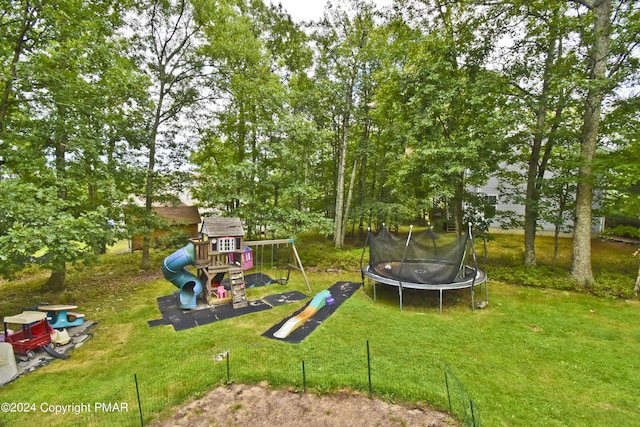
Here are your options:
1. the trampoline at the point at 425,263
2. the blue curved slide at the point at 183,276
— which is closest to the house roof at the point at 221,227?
the blue curved slide at the point at 183,276

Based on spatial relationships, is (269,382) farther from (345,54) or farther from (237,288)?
(345,54)

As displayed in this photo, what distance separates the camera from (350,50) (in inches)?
525

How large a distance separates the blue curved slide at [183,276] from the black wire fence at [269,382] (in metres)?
2.89

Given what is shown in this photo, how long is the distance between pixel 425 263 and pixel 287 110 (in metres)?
8.89

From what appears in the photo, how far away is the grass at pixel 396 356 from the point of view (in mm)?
4082

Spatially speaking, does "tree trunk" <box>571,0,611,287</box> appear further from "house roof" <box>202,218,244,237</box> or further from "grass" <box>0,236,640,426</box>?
"house roof" <box>202,218,244,237</box>

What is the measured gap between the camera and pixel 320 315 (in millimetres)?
7379

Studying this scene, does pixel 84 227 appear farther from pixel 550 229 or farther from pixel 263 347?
pixel 550 229

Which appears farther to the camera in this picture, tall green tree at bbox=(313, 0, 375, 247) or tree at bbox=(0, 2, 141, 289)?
tall green tree at bbox=(313, 0, 375, 247)

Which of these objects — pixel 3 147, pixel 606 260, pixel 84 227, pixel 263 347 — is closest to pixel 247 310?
pixel 263 347

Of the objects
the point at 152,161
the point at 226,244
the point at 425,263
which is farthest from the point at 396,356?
the point at 152,161

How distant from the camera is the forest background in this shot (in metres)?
7.25

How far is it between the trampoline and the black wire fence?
3080mm

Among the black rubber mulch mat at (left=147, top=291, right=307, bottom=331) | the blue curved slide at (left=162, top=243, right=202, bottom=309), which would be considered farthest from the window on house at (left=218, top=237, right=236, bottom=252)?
the black rubber mulch mat at (left=147, top=291, right=307, bottom=331)
